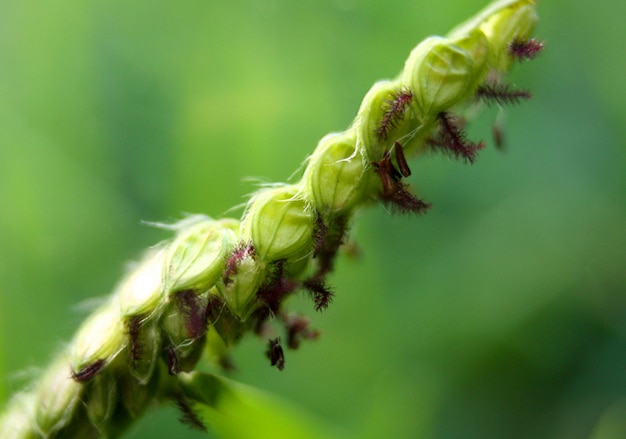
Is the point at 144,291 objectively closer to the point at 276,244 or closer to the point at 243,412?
the point at 276,244

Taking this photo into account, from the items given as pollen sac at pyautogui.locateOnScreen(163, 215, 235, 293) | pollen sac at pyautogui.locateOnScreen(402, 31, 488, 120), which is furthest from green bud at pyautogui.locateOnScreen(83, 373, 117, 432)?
pollen sac at pyautogui.locateOnScreen(402, 31, 488, 120)

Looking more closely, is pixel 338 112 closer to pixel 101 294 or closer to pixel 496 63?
pixel 101 294

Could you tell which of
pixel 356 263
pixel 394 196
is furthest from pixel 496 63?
pixel 356 263

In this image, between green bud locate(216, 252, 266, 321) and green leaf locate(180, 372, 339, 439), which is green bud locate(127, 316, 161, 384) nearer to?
green bud locate(216, 252, 266, 321)

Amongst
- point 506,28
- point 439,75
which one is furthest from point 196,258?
point 506,28

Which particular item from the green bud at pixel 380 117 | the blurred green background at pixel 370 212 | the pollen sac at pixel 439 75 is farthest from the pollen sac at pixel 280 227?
the blurred green background at pixel 370 212

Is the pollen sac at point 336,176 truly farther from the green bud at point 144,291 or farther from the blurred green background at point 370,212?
the blurred green background at point 370,212
